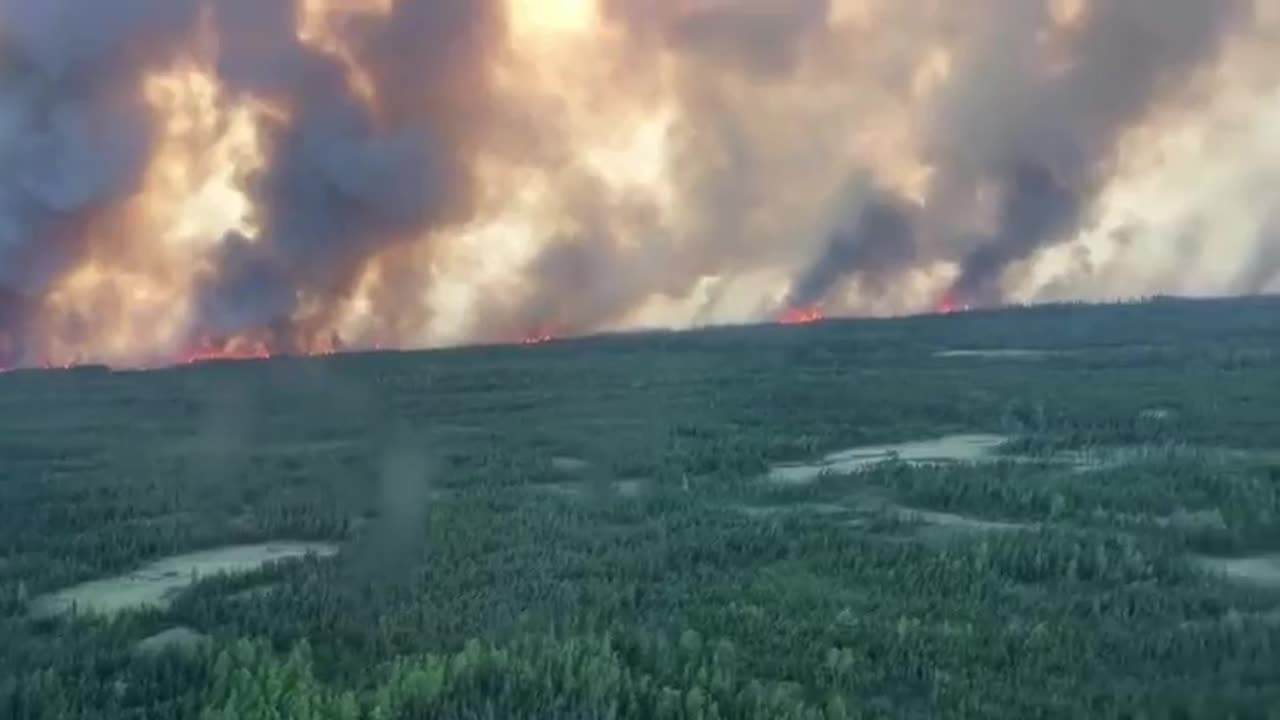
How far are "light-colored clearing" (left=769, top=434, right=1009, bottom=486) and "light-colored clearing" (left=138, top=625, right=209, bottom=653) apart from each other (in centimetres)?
1694

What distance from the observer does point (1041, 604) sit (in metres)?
22.7

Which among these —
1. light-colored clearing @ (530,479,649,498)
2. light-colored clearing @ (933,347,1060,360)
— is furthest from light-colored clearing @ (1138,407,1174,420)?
light-colored clearing @ (933,347,1060,360)

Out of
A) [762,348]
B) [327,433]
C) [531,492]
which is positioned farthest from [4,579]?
[762,348]

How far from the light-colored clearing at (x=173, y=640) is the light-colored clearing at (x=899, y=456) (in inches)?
667

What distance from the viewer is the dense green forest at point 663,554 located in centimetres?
1823

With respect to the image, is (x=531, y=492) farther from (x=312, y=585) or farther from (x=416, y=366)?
(x=416, y=366)

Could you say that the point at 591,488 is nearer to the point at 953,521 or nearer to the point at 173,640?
the point at 953,521

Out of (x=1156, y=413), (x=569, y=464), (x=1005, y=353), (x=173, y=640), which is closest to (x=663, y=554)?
(x=173, y=640)

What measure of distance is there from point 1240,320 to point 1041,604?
273 ft

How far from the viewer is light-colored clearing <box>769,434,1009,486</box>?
4019cm

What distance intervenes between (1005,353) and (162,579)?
62270 millimetres

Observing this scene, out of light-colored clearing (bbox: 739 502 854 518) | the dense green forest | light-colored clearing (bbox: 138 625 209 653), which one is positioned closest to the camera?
the dense green forest

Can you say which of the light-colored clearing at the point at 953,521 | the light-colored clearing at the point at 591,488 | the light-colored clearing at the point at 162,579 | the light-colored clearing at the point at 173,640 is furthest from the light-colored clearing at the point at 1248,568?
the light-colored clearing at the point at 173,640

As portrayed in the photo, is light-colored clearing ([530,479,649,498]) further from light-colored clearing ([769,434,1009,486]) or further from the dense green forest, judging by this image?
light-colored clearing ([769,434,1009,486])
